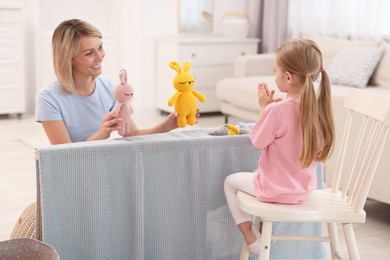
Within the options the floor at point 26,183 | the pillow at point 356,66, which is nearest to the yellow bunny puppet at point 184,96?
the floor at point 26,183

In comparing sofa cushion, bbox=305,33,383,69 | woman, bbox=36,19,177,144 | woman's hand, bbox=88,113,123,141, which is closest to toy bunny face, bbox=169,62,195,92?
woman, bbox=36,19,177,144

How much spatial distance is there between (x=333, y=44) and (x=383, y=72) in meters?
0.59

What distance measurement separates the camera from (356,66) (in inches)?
197

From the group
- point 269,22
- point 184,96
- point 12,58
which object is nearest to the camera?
point 184,96

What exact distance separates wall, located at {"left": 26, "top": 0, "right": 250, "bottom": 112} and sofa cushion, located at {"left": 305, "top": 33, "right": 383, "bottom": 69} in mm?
1149

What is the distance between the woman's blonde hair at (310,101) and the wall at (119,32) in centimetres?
402

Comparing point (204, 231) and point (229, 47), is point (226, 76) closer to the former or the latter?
point (229, 47)

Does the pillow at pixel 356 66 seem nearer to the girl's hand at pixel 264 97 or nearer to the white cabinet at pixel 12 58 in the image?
the white cabinet at pixel 12 58

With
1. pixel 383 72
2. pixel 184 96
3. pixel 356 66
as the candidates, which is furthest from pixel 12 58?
pixel 184 96

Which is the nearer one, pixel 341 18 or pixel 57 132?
pixel 57 132

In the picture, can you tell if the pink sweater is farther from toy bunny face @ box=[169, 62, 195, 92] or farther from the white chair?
toy bunny face @ box=[169, 62, 195, 92]

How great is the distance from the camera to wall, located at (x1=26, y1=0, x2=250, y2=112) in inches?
242

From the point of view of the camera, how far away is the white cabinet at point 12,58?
573 cm

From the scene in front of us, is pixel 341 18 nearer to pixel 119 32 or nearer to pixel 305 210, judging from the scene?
pixel 119 32
